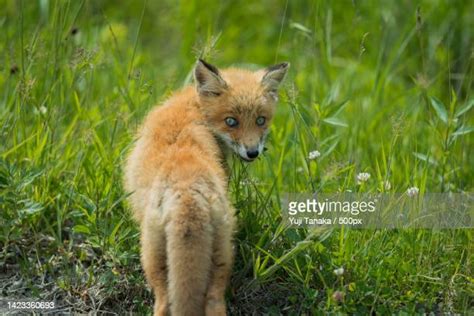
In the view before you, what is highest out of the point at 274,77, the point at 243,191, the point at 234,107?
the point at 274,77

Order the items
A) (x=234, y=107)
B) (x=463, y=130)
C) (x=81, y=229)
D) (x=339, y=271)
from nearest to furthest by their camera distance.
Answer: (x=339, y=271), (x=81, y=229), (x=234, y=107), (x=463, y=130)

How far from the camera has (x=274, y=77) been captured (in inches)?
235

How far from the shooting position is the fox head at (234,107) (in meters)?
5.64

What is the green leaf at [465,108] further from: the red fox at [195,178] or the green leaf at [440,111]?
the red fox at [195,178]

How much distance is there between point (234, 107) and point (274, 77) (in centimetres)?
44

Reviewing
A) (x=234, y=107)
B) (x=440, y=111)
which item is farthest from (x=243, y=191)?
(x=440, y=111)

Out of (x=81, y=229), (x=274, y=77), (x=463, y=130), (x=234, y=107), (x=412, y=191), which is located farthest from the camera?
(x=274, y=77)

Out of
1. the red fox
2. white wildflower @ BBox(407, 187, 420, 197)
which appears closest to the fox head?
the red fox

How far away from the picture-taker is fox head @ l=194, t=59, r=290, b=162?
564 cm

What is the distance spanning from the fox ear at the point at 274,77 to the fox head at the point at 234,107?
5 cm

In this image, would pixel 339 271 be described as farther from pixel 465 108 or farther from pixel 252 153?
pixel 465 108

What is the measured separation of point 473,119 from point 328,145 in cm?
315

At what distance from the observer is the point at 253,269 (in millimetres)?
5293

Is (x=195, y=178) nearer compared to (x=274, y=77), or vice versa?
(x=195, y=178)
